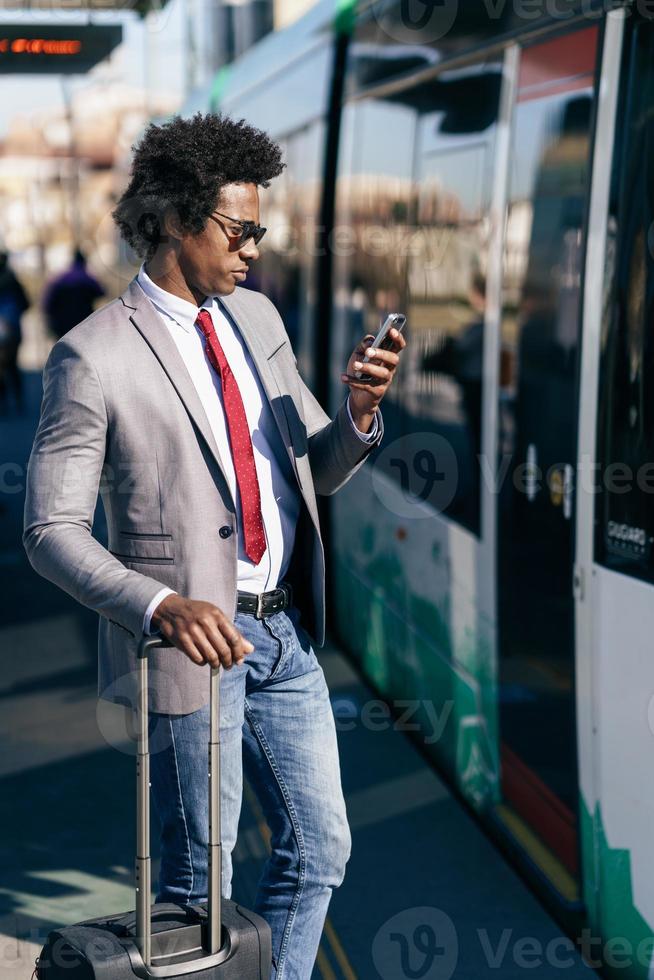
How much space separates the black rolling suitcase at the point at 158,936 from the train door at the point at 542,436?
149 cm

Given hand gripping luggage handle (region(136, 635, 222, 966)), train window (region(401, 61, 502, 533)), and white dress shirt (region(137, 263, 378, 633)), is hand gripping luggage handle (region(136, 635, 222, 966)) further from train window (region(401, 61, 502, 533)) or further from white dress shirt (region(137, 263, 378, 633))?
train window (region(401, 61, 502, 533))

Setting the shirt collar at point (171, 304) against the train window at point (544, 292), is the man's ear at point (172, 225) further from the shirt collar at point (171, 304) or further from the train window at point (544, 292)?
the train window at point (544, 292)

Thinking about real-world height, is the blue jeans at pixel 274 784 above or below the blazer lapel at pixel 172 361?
below

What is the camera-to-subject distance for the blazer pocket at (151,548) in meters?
2.83

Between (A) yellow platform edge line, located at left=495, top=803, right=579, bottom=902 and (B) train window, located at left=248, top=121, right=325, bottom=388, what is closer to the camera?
(A) yellow platform edge line, located at left=495, top=803, right=579, bottom=902

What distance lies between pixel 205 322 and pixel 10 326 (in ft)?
43.6

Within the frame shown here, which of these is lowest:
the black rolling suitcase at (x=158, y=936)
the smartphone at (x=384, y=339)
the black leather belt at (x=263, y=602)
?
the black rolling suitcase at (x=158, y=936)

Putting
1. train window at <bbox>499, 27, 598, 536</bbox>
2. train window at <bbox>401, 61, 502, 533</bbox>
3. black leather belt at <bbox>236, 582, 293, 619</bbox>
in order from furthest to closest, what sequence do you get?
train window at <bbox>401, 61, 502, 533</bbox> → train window at <bbox>499, 27, 598, 536</bbox> → black leather belt at <bbox>236, 582, 293, 619</bbox>

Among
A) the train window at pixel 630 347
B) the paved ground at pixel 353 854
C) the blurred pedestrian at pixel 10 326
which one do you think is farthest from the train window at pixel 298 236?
the blurred pedestrian at pixel 10 326

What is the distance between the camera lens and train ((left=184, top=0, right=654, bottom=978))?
11.5ft

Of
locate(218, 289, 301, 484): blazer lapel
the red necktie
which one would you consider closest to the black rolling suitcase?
the red necktie

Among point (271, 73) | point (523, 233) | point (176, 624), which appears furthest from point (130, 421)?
point (271, 73)

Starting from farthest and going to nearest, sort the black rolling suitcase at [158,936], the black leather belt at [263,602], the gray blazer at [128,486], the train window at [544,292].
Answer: the train window at [544,292] < the black leather belt at [263,602] < the gray blazer at [128,486] < the black rolling suitcase at [158,936]

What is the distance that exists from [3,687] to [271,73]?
4133mm
